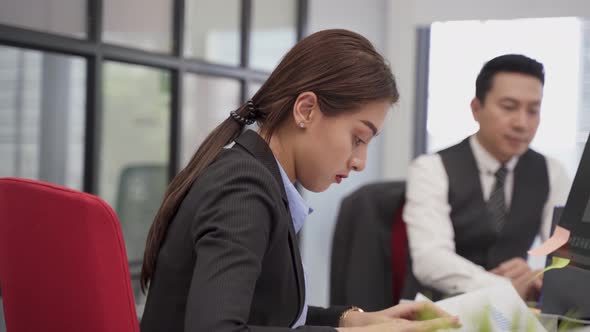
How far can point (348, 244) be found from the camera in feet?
8.05

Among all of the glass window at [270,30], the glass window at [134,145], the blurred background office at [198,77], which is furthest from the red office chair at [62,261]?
the glass window at [270,30]

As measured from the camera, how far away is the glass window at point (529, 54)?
349 centimetres

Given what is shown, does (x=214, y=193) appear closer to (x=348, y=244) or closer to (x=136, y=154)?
(x=348, y=244)

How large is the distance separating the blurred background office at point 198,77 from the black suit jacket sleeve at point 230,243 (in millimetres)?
1091

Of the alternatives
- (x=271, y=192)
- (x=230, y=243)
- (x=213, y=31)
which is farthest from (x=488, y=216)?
(x=213, y=31)

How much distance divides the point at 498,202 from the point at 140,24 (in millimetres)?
1451

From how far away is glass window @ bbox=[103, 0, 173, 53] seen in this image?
2.63m

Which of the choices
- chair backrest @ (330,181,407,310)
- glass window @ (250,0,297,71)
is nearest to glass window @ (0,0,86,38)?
chair backrest @ (330,181,407,310)

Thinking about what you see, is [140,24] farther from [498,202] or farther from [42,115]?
[498,202]

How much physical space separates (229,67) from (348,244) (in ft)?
3.89

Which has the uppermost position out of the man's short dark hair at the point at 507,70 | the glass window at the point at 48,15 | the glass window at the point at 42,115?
the glass window at the point at 48,15

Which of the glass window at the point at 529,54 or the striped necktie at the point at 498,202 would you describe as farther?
the glass window at the point at 529,54

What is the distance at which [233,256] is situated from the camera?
922mm

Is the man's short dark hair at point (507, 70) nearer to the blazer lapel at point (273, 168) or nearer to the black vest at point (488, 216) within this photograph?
the black vest at point (488, 216)
